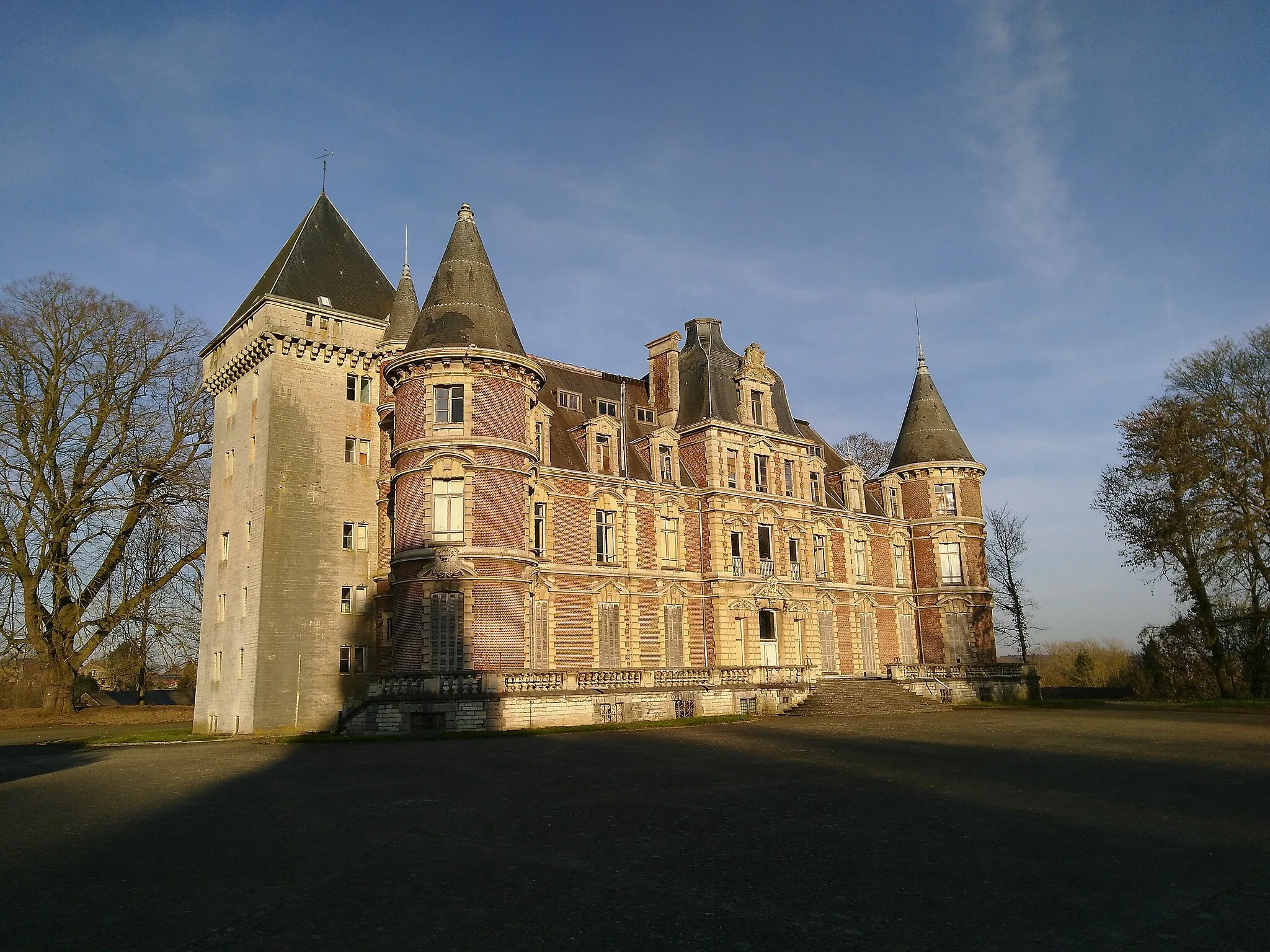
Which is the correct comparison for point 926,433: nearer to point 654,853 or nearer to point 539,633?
point 539,633

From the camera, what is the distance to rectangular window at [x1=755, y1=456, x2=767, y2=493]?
42219 millimetres

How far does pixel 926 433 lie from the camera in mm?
49031

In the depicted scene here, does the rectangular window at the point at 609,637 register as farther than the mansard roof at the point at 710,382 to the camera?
No

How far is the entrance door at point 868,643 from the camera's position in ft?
149

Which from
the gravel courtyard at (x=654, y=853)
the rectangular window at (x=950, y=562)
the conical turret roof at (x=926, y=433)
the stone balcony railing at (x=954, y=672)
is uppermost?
the conical turret roof at (x=926, y=433)

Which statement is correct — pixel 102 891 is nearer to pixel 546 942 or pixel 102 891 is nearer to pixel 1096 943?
pixel 546 942

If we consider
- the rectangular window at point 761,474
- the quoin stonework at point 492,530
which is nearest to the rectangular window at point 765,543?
the quoin stonework at point 492,530

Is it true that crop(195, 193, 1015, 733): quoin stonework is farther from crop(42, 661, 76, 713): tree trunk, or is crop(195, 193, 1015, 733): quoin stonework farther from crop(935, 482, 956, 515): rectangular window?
crop(42, 661, 76, 713): tree trunk

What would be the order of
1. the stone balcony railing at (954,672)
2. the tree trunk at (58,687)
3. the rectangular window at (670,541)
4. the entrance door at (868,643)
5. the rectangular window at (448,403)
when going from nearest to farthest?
the rectangular window at (448,403), the rectangular window at (670,541), the tree trunk at (58,687), the stone balcony railing at (954,672), the entrance door at (868,643)

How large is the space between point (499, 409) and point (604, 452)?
23.8ft

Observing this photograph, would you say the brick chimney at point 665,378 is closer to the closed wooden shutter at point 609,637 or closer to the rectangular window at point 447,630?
the closed wooden shutter at point 609,637

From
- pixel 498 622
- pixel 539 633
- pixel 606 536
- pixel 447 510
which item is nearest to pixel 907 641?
pixel 606 536

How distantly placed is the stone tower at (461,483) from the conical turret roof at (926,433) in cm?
2416

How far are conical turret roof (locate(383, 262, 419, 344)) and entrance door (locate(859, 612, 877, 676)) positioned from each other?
25.6 meters
